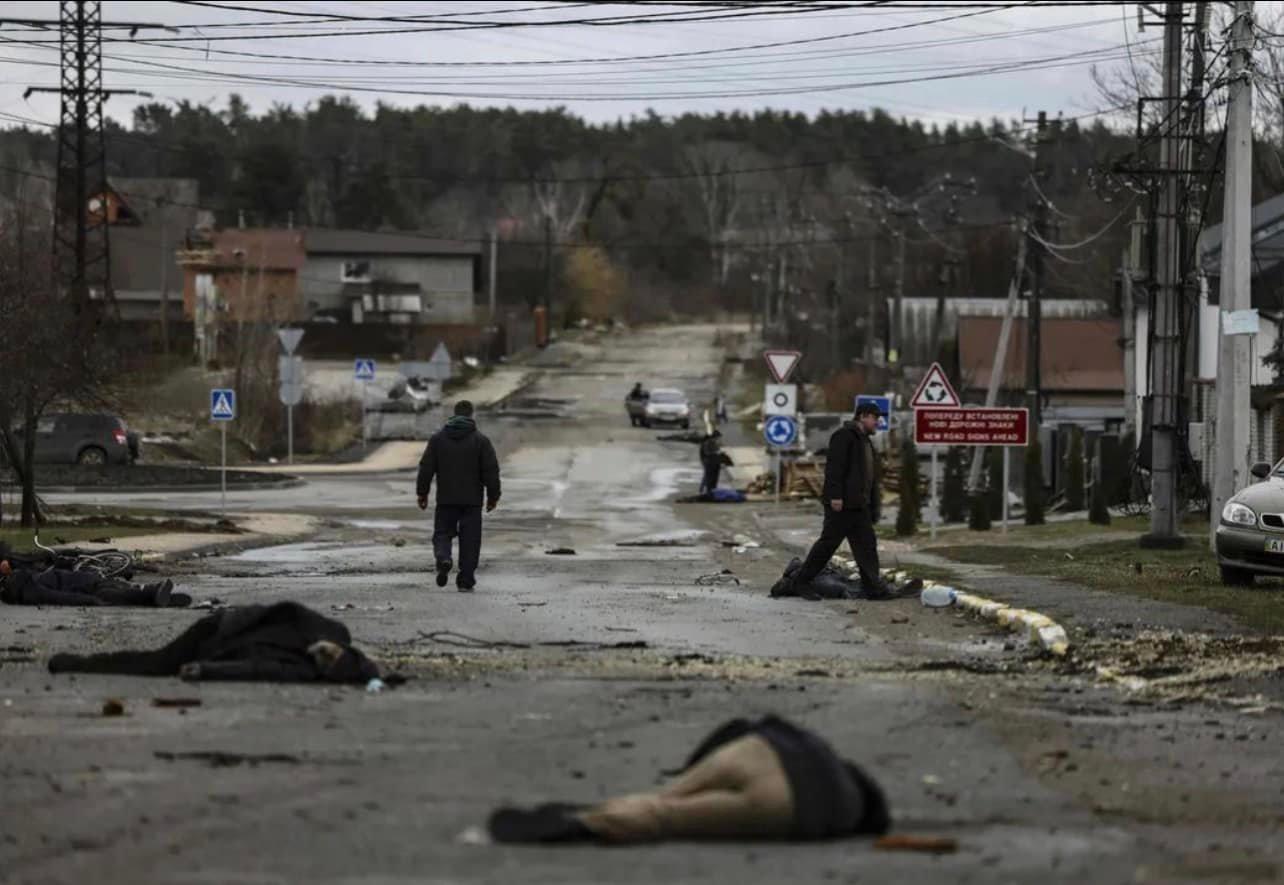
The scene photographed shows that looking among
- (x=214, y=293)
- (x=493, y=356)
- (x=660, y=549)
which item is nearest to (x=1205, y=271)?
(x=660, y=549)

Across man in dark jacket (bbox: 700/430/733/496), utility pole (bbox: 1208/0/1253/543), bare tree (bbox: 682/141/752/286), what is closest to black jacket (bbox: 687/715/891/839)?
utility pole (bbox: 1208/0/1253/543)

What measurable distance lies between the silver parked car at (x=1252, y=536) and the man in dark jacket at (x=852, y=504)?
3353 mm

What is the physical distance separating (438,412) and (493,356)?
31.6m

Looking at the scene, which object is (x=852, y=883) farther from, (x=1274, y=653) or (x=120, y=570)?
(x=120, y=570)

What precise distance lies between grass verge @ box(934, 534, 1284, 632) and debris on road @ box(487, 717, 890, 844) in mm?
9161

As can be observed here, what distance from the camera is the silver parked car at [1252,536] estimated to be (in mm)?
19953

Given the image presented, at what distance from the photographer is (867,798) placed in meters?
7.77

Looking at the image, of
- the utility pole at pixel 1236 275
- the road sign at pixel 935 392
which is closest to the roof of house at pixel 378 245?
the road sign at pixel 935 392

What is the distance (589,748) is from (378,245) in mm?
115143

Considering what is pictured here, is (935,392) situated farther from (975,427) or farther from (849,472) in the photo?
(849,472)

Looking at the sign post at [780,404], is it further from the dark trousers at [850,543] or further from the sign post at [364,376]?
the sign post at [364,376]

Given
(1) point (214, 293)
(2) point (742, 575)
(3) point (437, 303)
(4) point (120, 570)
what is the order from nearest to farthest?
1. (4) point (120, 570)
2. (2) point (742, 575)
3. (1) point (214, 293)
4. (3) point (437, 303)

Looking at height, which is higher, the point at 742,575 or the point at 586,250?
the point at 586,250

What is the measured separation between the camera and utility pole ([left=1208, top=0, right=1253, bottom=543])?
24875 mm
